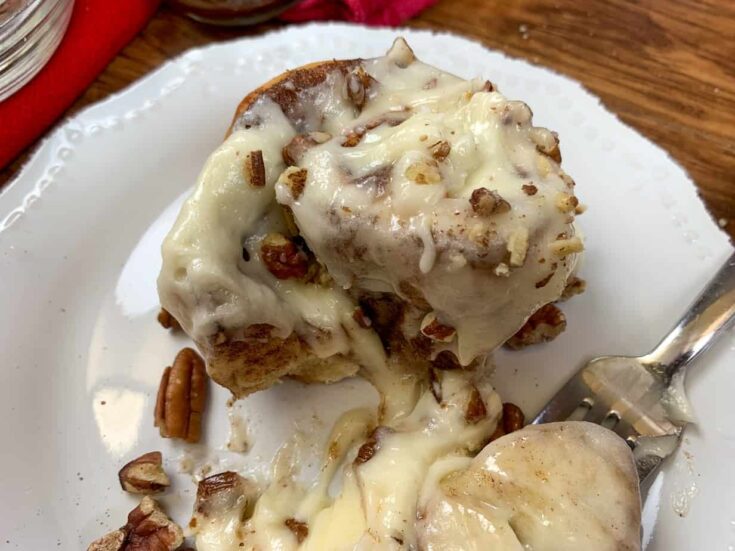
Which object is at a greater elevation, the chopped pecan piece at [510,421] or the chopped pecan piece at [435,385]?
the chopped pecan piece at [435,385]

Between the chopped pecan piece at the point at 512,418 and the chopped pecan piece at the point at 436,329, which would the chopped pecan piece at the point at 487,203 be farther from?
the chopped pecan piece at the point at 512,418

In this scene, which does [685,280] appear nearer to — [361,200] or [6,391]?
[361,200]

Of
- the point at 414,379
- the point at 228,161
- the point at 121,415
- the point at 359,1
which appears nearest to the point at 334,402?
the point at 414,379

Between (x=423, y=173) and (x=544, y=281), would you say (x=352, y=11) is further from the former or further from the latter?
(x=544, y=281)

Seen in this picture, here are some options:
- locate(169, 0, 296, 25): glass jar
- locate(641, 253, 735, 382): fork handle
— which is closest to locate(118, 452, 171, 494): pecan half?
locate(641, 253, 735, 382): fork handle

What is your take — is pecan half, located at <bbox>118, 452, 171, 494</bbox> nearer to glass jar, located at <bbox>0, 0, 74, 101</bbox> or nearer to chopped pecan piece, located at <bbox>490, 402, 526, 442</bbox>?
chopped pecan piece, located at <bbox>490, 402, 526, 442</bbox>

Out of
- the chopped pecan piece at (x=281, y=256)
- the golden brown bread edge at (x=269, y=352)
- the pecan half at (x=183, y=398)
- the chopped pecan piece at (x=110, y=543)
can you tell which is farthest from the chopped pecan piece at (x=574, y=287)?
the chopped pecan piece at (x=110, y=543)

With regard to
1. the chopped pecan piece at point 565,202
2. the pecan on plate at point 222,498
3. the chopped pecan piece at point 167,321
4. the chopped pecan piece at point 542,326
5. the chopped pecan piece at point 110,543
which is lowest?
the chopped pecan piece at point 110,543
